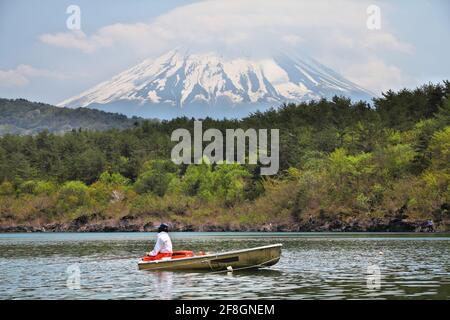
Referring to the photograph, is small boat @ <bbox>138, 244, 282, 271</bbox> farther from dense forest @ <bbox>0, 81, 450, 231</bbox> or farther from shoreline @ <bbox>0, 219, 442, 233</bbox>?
dense forest @ <bbox>0, 81, 450, 231</bbox>

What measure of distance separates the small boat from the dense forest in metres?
52.2

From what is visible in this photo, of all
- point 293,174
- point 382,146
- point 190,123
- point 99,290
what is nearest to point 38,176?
point 190,123

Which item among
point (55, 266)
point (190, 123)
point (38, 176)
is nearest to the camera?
point (55, 266)

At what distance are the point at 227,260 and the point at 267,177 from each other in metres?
83.6

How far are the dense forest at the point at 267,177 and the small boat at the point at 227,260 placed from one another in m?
52.2

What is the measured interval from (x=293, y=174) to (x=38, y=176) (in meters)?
53.9

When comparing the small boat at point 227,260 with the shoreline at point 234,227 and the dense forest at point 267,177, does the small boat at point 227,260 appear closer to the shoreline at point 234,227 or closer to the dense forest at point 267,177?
the shoreline at point 234,227

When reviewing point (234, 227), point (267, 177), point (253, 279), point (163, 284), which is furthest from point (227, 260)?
point (267, 177)

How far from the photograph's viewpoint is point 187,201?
12675 centimetres

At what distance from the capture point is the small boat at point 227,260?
37.4 metres

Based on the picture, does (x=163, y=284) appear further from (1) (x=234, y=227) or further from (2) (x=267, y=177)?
(2) (x=267, y=177)

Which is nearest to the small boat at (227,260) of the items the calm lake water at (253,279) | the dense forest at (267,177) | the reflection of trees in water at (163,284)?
the calm lake water at (253,279)

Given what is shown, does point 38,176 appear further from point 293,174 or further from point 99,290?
point 99,290

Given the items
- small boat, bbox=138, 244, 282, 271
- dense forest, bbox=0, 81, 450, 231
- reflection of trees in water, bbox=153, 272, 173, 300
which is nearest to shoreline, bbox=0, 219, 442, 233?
dense forest, bbox=0, 81, 450, 231
